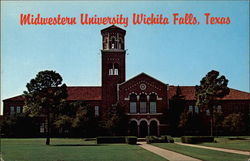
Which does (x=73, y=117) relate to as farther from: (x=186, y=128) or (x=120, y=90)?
(x=186, y=128)

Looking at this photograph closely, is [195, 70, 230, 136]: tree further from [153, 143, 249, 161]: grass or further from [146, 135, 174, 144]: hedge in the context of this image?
[153, 143, 249, 161]: grass

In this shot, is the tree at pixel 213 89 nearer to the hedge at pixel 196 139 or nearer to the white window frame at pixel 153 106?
the hedge at pixel 196 139

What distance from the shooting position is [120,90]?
63.3 meters

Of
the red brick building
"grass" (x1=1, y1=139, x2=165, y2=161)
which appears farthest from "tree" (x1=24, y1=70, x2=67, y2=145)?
the red brick building

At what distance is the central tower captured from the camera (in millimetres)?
64438

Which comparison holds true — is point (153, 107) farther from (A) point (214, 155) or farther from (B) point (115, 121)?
(A) point (214, 155)

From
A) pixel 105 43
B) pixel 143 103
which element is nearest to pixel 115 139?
pixel 143 103

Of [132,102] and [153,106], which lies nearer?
[132,102]

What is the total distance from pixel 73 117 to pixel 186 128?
19.7 meters

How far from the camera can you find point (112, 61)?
65312mm

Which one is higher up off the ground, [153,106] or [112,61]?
[112,61]

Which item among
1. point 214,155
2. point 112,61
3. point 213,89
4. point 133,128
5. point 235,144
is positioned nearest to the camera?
point 214,155

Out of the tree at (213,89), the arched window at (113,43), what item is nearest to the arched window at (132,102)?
the arched window at (113,43)

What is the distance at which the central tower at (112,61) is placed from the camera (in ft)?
211
